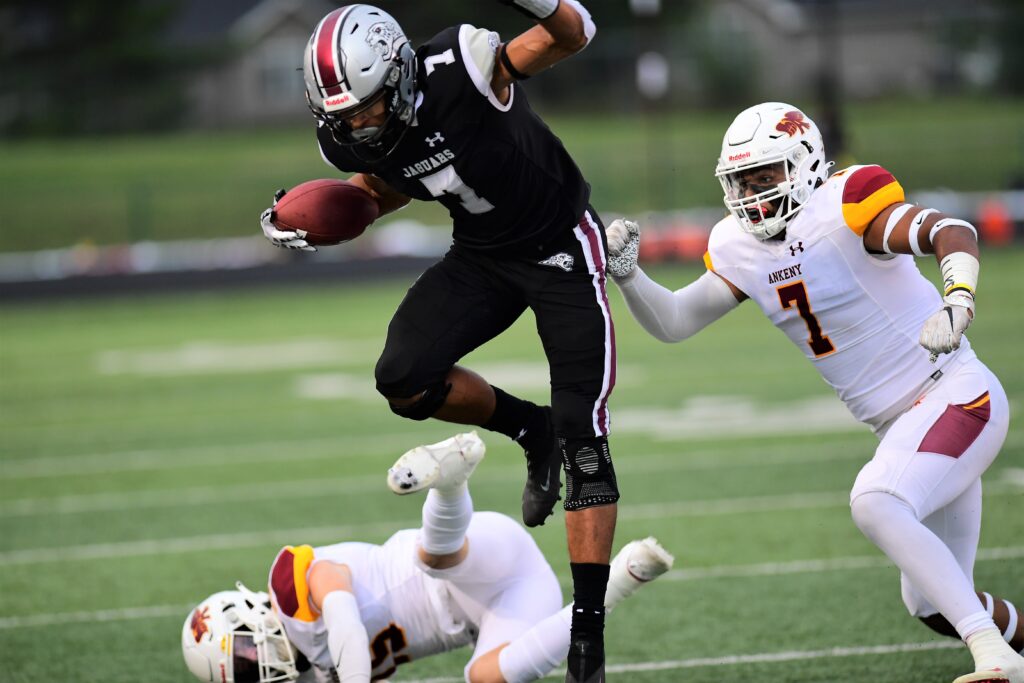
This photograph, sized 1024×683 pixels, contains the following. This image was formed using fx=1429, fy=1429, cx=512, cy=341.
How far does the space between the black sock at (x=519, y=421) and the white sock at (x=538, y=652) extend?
0.66 meters

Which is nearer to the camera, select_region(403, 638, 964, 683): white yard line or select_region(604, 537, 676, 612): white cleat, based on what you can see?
select_region(604, 537, 676, 612): white cleat

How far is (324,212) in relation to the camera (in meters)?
4.51

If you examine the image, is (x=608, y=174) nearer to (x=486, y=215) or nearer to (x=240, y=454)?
(x=240, y=454)

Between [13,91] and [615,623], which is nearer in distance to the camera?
[615,623]

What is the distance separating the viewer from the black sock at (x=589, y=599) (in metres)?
4.13

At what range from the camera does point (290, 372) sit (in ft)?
41.0

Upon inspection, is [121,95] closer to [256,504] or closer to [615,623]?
[256,504]

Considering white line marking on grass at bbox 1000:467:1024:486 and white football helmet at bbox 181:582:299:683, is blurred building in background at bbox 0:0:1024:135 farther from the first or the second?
white football helmet at bbox 181:582:299:683

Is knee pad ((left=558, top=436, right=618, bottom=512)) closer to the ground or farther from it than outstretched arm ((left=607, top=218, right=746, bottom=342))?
closer to the ground

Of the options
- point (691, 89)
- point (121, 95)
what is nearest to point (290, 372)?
point (691, 89)

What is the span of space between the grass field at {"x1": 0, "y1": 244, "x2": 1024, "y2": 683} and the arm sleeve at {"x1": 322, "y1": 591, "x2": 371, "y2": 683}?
2.75 feet

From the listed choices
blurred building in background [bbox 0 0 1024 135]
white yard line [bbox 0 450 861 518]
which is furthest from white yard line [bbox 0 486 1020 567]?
blurred building in background [bbox 0 0 1024 135]

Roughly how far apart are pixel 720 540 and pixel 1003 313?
751 centimetres

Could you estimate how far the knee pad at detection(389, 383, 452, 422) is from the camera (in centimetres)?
451
